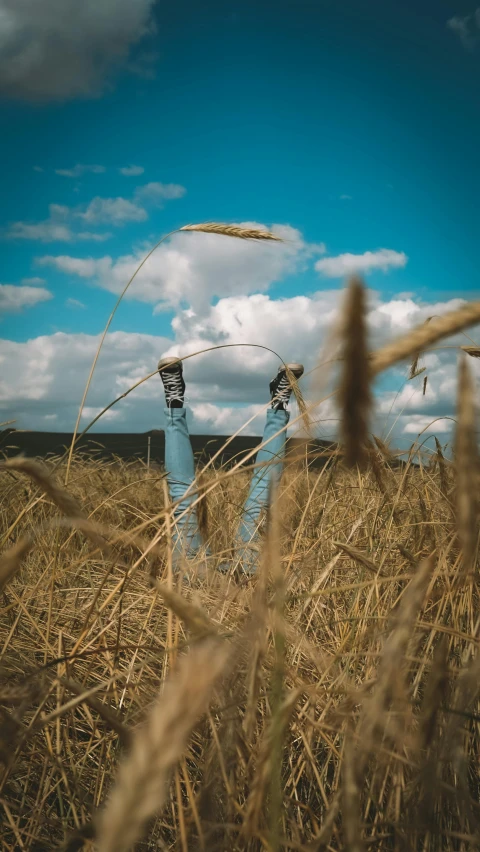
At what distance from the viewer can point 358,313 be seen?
522 millimetres

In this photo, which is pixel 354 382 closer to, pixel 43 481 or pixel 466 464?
pixel 466 464

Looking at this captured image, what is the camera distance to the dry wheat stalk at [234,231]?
4.22 ft

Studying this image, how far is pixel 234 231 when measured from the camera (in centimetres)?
129

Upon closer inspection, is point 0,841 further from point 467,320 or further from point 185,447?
point 185,447

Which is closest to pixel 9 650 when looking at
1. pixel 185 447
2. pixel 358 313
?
pixel 358 313

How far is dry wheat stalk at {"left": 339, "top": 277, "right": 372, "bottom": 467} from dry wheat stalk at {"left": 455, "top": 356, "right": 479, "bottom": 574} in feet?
0.31

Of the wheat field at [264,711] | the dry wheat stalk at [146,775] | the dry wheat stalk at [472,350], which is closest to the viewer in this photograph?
the dry wheat stalk at [146,775]

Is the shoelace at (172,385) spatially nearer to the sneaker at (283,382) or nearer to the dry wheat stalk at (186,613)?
the sneaker at (283,382)

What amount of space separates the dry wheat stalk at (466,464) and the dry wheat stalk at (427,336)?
0.11 feet

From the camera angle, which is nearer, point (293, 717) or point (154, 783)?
point (154, 783)

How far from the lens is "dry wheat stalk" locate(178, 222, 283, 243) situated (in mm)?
1285

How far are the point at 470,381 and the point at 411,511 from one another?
35.3 inches

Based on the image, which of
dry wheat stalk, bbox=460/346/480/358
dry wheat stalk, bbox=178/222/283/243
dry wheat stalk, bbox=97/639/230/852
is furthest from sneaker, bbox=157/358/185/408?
dry wheat stalk, bbox=97/639/230/852

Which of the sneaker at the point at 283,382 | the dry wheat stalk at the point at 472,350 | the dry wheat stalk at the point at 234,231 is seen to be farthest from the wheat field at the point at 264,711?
the sneaker at the point at 283,382
